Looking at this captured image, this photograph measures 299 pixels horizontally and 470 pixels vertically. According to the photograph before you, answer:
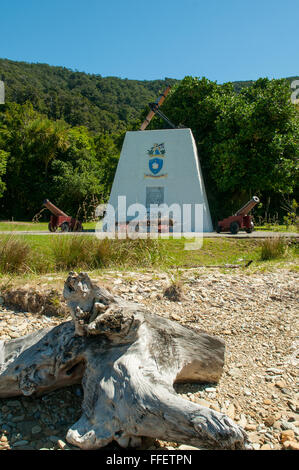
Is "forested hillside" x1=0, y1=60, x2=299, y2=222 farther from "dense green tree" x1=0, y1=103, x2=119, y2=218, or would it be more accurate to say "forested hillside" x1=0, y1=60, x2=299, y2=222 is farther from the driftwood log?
the driftwood log

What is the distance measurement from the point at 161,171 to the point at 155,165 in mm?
383

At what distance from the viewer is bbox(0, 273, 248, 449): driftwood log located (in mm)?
1700

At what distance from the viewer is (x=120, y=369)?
6.49ft

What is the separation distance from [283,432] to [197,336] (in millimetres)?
786

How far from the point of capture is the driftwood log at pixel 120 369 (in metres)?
1.70

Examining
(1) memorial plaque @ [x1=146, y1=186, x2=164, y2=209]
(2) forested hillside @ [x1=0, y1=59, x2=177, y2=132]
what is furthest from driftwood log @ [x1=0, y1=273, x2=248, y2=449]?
(2) forested hillside @ [x1=0, y1=59, x2=177, y2=132]

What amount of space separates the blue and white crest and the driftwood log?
43.7 feet

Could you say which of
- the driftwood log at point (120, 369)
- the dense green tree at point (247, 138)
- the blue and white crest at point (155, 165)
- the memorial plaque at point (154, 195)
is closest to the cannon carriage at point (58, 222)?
the memorial plaque at point (154, 195)

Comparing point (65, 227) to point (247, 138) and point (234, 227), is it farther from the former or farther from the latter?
point (247, 138)

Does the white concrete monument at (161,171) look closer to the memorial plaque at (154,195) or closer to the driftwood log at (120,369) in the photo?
the memorial plaque at (154,195)

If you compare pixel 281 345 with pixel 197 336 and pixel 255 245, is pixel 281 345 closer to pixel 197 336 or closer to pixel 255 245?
pixel 197 336

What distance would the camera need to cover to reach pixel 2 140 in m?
28.0

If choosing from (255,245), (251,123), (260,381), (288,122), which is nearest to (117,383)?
(260,381)

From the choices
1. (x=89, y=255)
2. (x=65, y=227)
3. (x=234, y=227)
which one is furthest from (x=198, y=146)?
(x=89, y=255)
